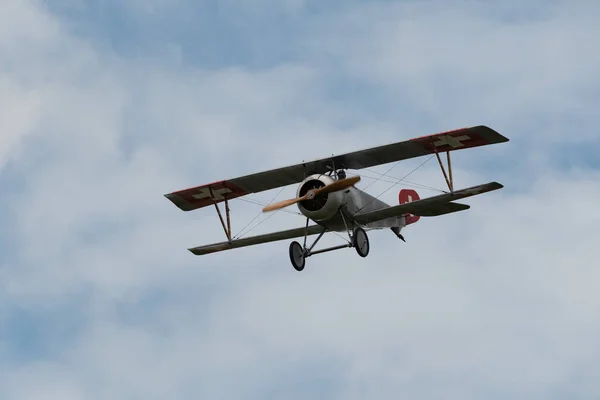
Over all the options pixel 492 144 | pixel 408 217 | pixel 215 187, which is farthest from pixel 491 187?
pixel 215 187

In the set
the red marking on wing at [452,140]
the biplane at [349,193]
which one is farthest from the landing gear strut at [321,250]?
the red marking on wing at [452,140]

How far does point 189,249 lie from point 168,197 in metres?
1.35

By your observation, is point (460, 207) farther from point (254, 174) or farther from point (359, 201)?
point (254, 174)

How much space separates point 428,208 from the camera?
3275 cm

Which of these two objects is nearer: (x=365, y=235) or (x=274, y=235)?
(x=365, y=235)

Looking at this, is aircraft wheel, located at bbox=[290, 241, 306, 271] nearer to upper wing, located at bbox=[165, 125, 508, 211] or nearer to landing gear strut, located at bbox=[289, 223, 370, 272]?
landing gear strut, located at bbox=[289, 223, 370, 272]

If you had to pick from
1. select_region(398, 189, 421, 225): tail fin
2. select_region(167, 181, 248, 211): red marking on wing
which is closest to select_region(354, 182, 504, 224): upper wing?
select_region(398, 189, 421, 225): tail fin

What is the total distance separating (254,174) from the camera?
112 ft

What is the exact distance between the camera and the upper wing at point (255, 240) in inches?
1340

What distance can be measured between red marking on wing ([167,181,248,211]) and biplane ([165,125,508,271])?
67mm

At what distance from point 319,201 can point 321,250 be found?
1140mm

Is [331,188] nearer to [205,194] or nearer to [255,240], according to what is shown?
[255,240]

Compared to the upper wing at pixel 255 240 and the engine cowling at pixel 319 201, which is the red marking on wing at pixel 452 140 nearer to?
the engine cowling at pixel 319 201

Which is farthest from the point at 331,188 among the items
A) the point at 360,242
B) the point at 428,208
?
the point at 428,208
